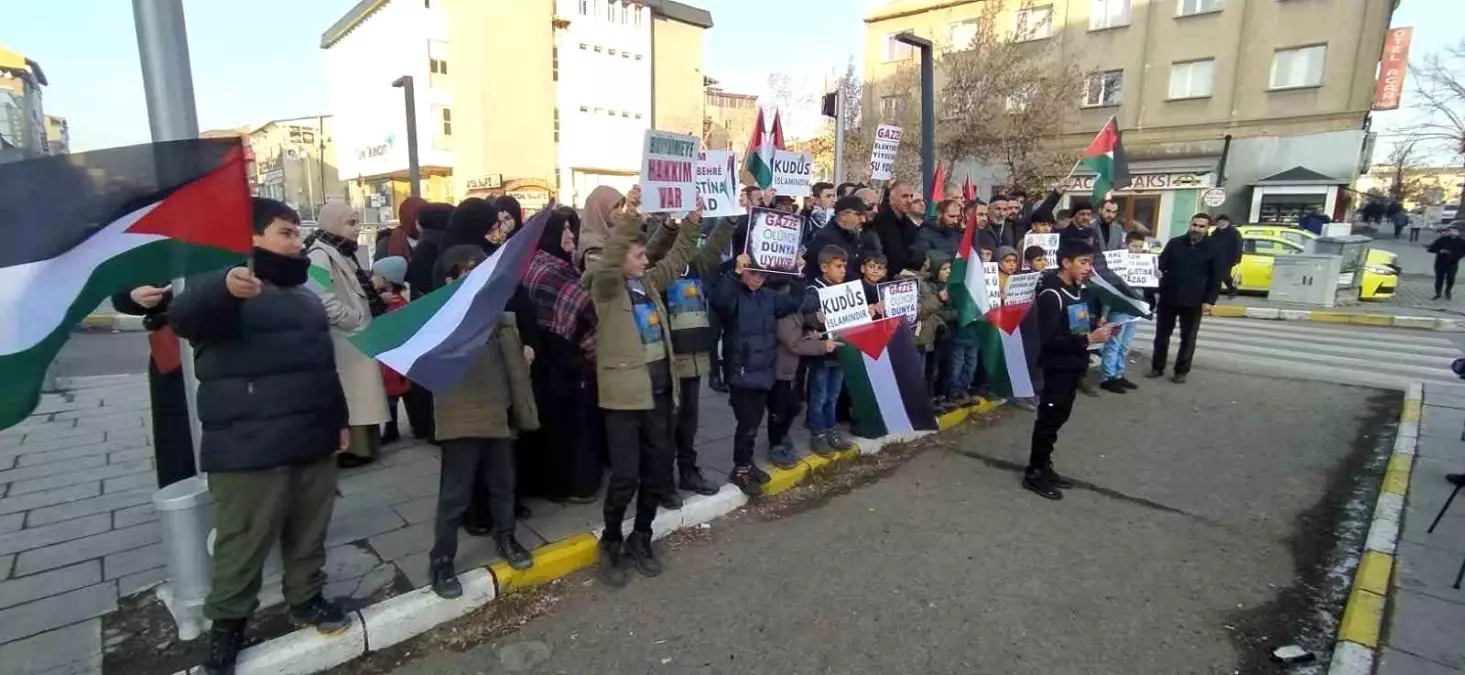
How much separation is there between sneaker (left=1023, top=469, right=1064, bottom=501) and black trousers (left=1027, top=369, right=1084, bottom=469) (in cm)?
12

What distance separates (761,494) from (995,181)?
28592 mm

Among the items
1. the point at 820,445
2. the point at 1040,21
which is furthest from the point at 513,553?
the point at 1040,21

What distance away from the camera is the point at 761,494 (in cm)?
Result: 519

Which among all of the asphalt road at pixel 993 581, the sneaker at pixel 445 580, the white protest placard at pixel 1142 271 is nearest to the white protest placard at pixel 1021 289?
the asphalt road at pixel 993 581

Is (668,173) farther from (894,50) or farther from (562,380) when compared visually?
(894,50)

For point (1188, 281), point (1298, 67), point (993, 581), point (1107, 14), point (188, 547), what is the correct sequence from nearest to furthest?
1. point (188, 547)
2. point (993, 581)
3. point (1188, 281)
4. point (1298, 67)
5. point (1107, 14)

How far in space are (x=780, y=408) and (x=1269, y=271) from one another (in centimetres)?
1672

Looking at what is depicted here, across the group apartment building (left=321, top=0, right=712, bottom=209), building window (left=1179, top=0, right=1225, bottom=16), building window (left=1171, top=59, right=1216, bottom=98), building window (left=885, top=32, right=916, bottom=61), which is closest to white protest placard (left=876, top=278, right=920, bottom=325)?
building window (left=1171, top=59, right=1216, bottom=98)

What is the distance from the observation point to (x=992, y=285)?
6.68 metres

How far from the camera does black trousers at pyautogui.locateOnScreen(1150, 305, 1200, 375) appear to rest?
28.1 ft

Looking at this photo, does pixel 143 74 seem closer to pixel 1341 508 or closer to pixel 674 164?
pixel 674 164

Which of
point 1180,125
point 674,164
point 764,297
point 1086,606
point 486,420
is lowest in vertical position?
point 1086,606

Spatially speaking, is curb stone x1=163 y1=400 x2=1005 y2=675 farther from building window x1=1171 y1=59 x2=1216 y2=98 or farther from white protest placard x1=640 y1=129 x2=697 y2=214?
building window x1=1171 y1=59 x2=1216 y2=98

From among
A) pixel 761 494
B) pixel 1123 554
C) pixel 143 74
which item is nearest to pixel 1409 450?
pixel 1123 554
